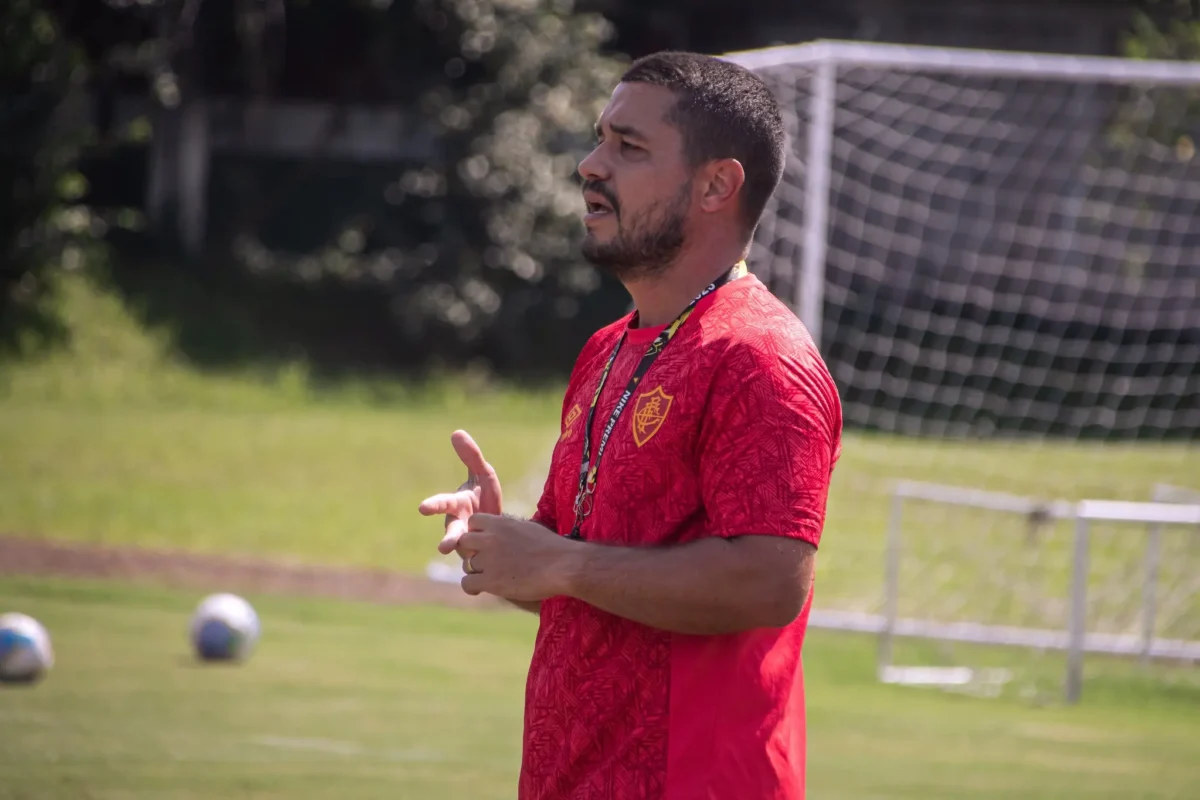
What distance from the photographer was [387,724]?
768 cm

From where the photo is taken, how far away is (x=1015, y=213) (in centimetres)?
2259

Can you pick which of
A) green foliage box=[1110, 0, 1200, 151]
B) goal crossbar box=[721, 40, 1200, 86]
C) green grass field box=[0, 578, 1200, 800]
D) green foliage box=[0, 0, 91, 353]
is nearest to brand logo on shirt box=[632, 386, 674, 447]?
green grass field box=[0, 578, 1200, 800]

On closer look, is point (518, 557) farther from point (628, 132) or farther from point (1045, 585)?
point (1045, 585)

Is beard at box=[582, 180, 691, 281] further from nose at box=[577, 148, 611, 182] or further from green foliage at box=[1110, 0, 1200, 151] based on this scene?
green foliage at box=[1110, 0, 1200, 151]

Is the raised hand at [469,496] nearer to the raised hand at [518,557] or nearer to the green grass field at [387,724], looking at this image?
the raised hand at [518,557]

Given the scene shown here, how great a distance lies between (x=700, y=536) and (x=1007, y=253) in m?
21.0

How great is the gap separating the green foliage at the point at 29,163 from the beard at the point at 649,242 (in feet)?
63.1

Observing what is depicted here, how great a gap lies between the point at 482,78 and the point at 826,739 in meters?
18.0

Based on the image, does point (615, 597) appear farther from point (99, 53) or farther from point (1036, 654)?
point (99, 53)

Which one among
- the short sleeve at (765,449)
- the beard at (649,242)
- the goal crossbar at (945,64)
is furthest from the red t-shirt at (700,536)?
the goal crossbar at (945,64)

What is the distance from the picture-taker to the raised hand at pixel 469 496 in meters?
2.94

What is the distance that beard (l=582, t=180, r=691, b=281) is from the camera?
2.81m

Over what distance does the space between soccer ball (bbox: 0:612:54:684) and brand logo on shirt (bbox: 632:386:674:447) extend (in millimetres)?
6154

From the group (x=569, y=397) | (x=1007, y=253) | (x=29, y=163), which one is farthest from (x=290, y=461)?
(x=569, y=397)
